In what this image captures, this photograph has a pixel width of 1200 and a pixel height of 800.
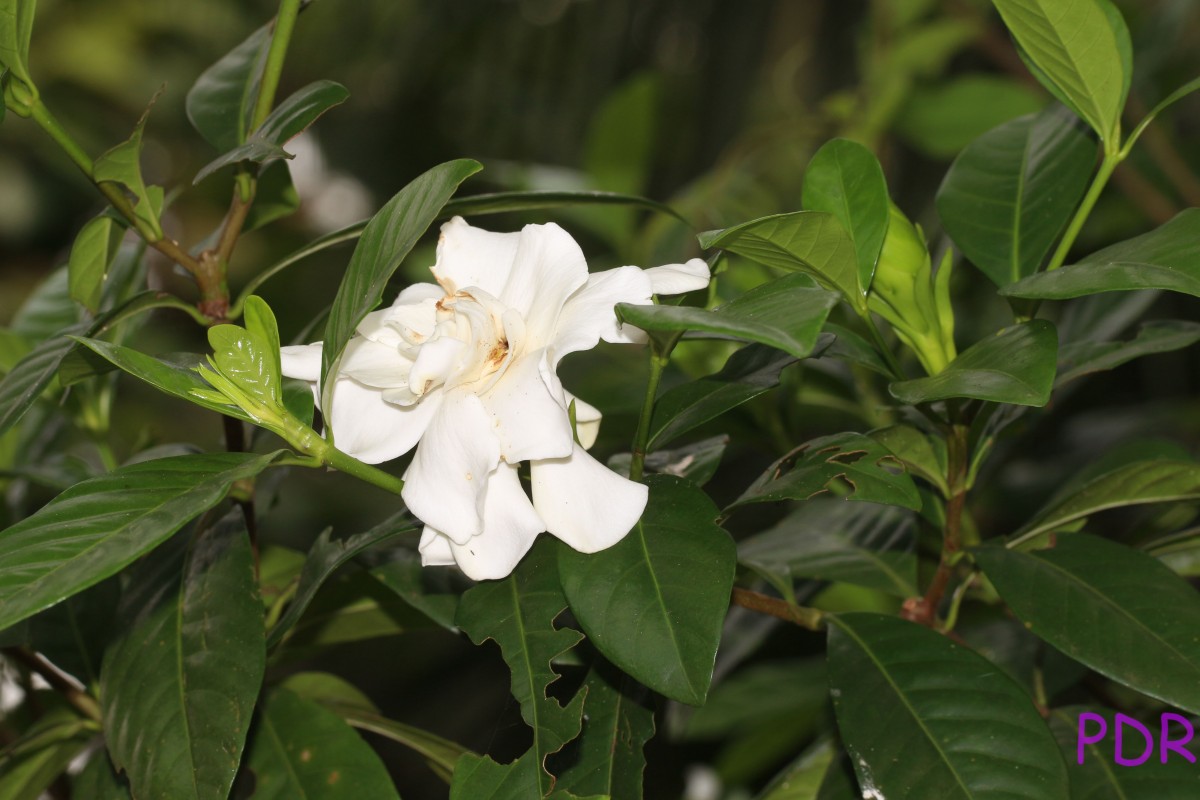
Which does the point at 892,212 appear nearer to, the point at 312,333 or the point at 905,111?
the point at 312,333

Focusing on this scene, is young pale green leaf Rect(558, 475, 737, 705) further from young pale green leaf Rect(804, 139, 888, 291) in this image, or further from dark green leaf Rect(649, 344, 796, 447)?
young pale green leaf Rect(804, 139, 888, 291)

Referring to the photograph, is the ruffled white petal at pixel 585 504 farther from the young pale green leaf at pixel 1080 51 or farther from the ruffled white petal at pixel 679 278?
the young pale green leaf at pixel 1080 51

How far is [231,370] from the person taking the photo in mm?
520

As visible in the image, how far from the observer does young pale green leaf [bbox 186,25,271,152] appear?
70cm

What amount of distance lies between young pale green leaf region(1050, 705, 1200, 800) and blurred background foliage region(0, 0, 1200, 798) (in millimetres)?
218

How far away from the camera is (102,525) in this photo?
46 cm

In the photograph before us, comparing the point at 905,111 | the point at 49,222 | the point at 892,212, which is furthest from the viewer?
the point at 49,222

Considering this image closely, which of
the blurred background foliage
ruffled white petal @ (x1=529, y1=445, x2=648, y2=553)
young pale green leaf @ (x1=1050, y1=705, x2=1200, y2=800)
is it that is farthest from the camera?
the blurred background foliage

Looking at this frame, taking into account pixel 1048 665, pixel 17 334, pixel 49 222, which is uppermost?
pixel 17 334

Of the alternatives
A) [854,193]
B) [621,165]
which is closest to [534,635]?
[854,193]

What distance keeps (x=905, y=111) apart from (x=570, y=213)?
58cm

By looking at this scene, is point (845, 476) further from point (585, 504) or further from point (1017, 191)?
point (1017, 191)

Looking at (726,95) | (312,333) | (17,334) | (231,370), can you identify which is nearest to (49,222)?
(726,95)

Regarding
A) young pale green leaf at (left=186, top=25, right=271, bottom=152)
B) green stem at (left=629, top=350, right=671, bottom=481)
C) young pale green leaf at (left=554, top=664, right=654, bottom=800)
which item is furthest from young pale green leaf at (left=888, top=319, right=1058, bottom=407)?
young pale green leaf at (left=186, top=25, right=271, bottom=152)
